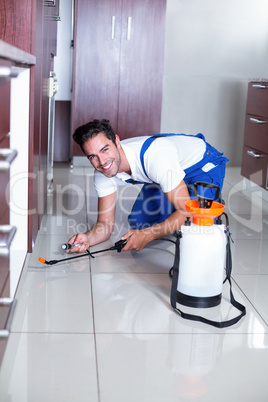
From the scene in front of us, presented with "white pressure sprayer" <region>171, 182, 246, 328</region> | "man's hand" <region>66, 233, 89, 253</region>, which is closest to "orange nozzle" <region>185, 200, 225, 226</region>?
"white pressure sprayer" <region>171, 182, 246, 328</region>

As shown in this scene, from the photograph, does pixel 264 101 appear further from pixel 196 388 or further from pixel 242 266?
pixel 196 388

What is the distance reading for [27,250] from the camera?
214cm

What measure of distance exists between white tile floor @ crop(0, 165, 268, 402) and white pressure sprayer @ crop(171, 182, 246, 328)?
0.06 meters

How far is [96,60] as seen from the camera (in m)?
4.47

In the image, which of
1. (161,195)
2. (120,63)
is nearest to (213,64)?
(120,63)

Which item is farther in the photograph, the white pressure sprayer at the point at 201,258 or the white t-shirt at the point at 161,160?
the white t-shirt at the point at 161,160

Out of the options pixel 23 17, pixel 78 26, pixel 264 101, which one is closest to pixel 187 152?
pixel 23 17

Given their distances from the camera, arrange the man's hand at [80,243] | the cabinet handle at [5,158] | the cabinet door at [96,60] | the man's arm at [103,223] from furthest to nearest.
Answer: the cabinet door at [96,60] < the man's arm at [103,223] < the man's hand at [80,243] < the cabinet handle at [5,158]

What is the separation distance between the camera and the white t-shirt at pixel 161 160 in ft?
7.20

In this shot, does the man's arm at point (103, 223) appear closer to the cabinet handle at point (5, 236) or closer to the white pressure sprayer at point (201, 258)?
the white pressure sprayer at point (201, 258)

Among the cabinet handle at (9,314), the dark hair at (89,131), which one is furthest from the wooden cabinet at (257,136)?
the cabinet handle at (9,314)

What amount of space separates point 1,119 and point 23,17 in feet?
3.01

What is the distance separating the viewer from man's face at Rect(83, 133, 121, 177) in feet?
7.02

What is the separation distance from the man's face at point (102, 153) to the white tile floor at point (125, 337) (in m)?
0.43
